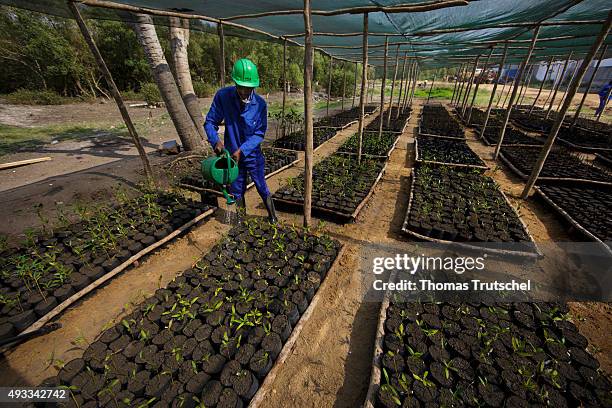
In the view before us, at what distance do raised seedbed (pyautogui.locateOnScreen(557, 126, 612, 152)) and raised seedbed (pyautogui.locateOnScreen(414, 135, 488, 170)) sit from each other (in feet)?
11.6

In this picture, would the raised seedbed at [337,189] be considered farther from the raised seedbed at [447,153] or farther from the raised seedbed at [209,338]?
the raised seedbed at [447,153]

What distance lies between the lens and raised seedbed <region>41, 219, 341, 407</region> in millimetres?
1921

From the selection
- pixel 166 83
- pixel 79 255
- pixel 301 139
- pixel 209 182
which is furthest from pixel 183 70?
pixel 79 255

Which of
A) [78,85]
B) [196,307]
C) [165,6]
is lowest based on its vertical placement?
[196,307]

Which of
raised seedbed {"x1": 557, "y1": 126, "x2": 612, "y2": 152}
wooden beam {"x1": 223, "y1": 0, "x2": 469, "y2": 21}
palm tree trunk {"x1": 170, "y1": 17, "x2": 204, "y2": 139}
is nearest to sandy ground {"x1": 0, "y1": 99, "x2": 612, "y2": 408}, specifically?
wooden beam {"x1": 223, "y1": 0, "x2": 469, "y2": 21}

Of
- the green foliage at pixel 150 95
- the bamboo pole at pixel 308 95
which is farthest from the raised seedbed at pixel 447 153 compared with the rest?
the green foliage at pixel 150 95

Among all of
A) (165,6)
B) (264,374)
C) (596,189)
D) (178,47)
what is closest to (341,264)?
(264,374)

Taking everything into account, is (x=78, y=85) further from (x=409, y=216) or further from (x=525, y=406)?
(x=525, y=406)

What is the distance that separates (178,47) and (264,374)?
752cm

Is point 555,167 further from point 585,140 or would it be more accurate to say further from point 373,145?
point 585,140

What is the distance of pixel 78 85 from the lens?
19016 millimetres

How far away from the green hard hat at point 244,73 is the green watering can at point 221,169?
2.85 feet

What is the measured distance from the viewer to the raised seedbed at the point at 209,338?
192cm

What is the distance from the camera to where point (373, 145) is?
7.87 metres
